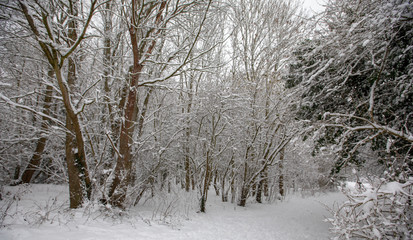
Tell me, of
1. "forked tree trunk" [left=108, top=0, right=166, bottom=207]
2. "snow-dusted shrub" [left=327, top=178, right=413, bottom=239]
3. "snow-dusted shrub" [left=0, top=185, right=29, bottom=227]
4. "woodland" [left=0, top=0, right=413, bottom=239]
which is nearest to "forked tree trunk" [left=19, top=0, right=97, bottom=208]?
"woodland" [left=0, top=0, right=413, bottom=239]

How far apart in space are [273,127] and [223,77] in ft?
11.0

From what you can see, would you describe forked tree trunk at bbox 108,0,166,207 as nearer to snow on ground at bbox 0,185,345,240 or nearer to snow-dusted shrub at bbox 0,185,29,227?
snow on ground at bbox 0,185,345,240

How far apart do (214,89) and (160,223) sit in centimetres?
445

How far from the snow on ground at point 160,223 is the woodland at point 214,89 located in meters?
0.61

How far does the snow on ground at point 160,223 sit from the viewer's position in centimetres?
294

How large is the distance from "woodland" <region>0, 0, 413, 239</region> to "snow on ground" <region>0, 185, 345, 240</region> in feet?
2.01

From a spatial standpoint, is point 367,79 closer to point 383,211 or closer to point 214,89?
point 383,211

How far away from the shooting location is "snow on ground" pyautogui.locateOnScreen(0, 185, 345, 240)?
294cm

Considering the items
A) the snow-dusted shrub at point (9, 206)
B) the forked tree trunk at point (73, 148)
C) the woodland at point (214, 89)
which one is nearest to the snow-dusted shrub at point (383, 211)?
the woodland at point (214, 89)

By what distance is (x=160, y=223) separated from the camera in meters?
4.83

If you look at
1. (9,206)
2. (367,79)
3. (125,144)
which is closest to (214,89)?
(125,144)

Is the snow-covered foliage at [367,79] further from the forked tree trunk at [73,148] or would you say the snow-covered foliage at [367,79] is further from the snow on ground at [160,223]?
the forked tree trunk at [73,148]

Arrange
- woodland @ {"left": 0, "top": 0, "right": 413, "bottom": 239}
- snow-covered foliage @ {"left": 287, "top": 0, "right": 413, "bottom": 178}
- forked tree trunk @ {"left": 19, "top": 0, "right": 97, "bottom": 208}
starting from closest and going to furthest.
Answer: snow-covered foliage @ {"left": 287, "top": 0, "right": 413, "bottom": 178} → woodland @ {"left": 0, "top": 0, "right": 413, "bottom": 239} → forked tree trunk @ {"left": 19, "top": 0, "right": 97, "bottom": 208}

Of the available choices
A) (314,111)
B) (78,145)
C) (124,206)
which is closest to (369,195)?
(314,111)
